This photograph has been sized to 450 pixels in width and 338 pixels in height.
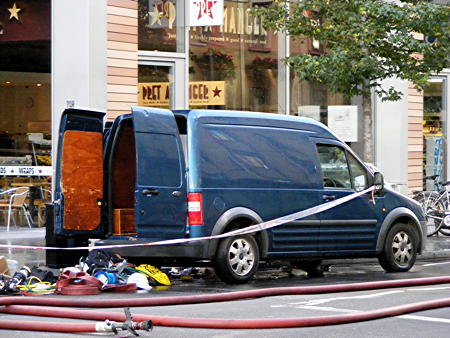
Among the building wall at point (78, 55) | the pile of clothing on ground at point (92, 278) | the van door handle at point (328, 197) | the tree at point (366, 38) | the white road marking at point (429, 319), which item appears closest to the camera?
the white road marking at point (429, 319)

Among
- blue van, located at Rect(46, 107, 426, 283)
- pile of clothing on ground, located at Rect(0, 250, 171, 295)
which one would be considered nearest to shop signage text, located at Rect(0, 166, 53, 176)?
blue van, located at Rect(46, 107, 426, 283)

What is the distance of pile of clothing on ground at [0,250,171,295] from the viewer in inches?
458

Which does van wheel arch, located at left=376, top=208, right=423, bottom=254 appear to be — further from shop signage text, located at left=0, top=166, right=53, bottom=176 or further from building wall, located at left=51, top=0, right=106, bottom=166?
shop signage text, located at left=0, top=166, right=53, bottom=176

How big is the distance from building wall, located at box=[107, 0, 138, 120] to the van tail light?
6188 millimetres

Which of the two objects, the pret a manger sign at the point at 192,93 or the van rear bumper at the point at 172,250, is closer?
the van rear bumper at the point at 172,250

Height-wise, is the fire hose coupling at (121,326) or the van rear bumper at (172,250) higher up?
the van rear bumper at (172,250)

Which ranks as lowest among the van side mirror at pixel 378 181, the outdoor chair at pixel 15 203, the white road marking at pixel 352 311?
the white road marking at pixel 352 311

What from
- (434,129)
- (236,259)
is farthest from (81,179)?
(434,129)

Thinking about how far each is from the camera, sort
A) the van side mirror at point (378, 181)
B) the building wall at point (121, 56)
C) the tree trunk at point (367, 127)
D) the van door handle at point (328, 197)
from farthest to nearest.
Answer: the tree trunk at point (367, 127), the building wall at point (121, 56), the van side mirror at point (378, 181), the van door handle at point (328, 197)

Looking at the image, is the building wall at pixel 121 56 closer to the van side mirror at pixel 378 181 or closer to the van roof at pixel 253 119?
the van roof at pixel 253 119

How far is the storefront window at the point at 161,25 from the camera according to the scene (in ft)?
63.5

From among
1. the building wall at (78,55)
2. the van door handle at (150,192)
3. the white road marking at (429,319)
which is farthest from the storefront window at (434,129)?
the white road marking at (429,319)

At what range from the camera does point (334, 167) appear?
14117 mm

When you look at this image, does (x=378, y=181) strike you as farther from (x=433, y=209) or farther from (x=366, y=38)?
(x=433, y=209)
